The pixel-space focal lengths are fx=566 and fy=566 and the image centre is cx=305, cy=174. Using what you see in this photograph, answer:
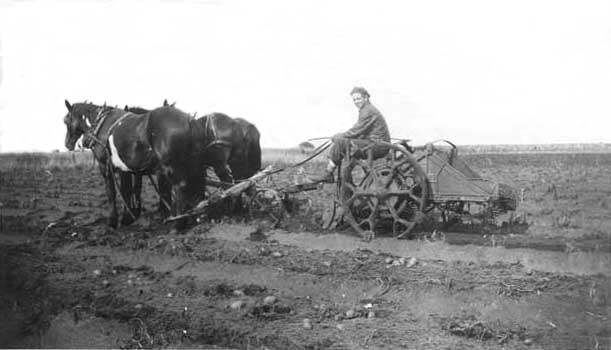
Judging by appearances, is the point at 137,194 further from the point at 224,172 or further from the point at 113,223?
the point at 224,172

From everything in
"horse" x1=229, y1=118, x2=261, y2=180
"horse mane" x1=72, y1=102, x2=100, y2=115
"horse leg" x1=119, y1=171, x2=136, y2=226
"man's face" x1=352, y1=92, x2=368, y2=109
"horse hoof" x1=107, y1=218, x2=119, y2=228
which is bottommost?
"horse hoof" x1=107, y1=218, x2=119, y2=228

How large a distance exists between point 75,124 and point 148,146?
1.40 meters

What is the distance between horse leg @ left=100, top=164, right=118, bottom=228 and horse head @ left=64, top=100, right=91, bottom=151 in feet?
1.95

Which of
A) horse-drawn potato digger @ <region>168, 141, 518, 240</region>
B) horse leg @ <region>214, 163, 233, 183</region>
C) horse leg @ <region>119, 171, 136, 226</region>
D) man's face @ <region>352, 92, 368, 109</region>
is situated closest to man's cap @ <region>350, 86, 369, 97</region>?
man's face @ <region>352, 92, 368, 109</region>

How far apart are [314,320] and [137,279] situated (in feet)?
6.72

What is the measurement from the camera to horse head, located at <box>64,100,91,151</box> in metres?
8.39

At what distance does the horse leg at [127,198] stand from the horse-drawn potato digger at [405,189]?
288cm

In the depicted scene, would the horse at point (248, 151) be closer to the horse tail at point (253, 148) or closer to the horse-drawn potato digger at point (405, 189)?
the horse tail at point (253, 148)

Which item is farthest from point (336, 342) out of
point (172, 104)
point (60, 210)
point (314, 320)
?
point (60, 210)

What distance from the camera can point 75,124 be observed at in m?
8.46

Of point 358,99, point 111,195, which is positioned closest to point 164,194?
point 111,195

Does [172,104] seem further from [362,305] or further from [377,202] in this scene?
[362,305]

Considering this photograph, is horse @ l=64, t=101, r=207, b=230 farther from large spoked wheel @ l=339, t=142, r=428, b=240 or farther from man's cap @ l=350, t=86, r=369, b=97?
man's cap @ l=350, t=86, r=369, b=97

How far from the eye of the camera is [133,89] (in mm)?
6395
